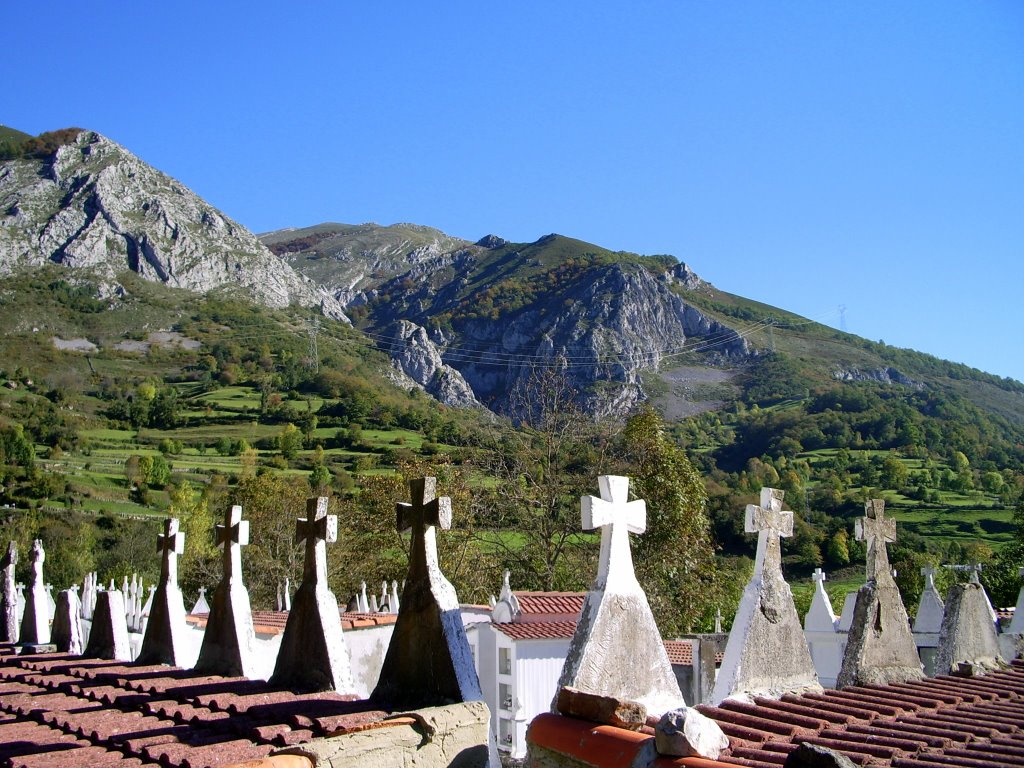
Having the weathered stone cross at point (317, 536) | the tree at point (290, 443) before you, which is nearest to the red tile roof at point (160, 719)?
the weathered stone cross at point (317, 536)

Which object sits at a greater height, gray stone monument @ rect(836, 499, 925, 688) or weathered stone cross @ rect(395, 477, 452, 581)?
weathered stone cross @ rect(395, 477, 452, 581)

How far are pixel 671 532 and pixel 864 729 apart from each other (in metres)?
25.3

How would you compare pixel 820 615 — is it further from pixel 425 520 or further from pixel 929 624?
pixel 425 520

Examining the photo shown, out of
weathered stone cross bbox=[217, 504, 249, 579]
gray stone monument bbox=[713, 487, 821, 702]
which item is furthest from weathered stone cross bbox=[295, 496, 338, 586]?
gray stone monument bbox=[713, 487, 821, 702]

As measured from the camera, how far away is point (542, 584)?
28.8m

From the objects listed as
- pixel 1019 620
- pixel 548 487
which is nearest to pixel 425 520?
pixel 1019 620

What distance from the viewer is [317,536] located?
6.68m

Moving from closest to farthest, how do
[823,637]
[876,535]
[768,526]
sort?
1. [768,526]
2. [876,535]
3. [823,637]

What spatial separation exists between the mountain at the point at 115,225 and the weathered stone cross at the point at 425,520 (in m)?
128

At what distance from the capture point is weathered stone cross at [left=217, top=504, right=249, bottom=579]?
758cm

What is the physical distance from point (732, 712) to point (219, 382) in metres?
119

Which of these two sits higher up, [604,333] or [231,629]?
[604,333]

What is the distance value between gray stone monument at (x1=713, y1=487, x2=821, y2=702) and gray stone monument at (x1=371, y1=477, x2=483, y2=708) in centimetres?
169

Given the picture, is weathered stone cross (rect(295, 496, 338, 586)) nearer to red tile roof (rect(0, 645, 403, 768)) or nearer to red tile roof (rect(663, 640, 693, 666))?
red tile roof (rect(0, 645, 403, 768))
